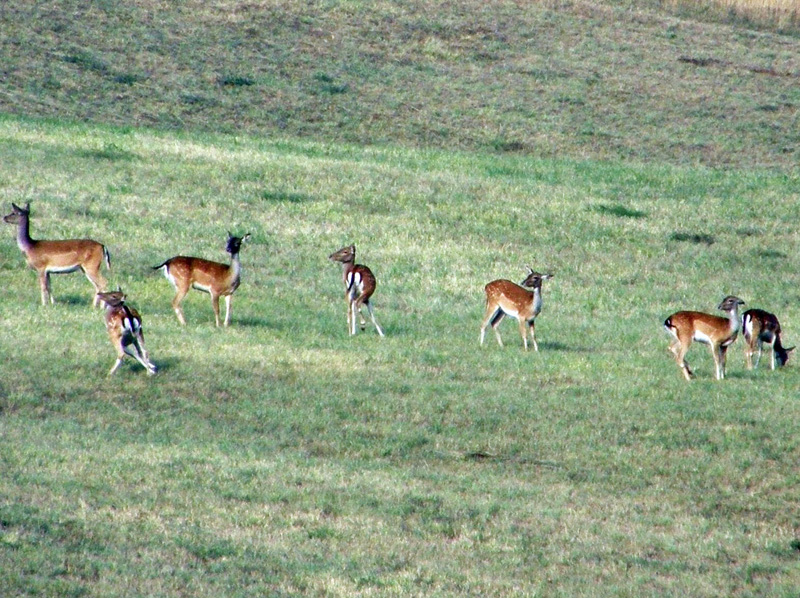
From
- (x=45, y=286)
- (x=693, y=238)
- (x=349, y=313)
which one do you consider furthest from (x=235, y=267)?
(x=693, y=238)

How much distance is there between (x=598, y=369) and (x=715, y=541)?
554cm

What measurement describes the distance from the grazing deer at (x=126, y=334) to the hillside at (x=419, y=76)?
75.0ft

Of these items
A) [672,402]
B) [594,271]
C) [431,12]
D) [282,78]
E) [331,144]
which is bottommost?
[672,402]

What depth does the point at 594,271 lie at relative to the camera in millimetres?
26016

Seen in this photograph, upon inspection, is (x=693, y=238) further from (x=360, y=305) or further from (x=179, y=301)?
(x=179, y=301)

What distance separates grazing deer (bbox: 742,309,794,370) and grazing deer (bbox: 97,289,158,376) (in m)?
8.94

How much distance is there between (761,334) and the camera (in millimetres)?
19547

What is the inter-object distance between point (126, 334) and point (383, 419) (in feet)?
10.9

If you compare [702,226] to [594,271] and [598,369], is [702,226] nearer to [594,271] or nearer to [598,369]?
[594,271]

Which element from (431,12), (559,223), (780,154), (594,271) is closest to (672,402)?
(594,271)

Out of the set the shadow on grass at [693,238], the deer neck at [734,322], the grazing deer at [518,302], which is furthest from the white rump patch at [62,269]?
the shadow on grass at [693,238]

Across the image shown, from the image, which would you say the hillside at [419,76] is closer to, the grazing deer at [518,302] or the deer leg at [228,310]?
the deer leg at [228,310]

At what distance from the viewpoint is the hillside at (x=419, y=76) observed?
134 feet

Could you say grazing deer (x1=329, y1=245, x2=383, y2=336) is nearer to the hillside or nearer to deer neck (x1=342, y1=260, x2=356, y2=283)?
deer neck (x1=342, y1=260, x2=356, y2=283)
